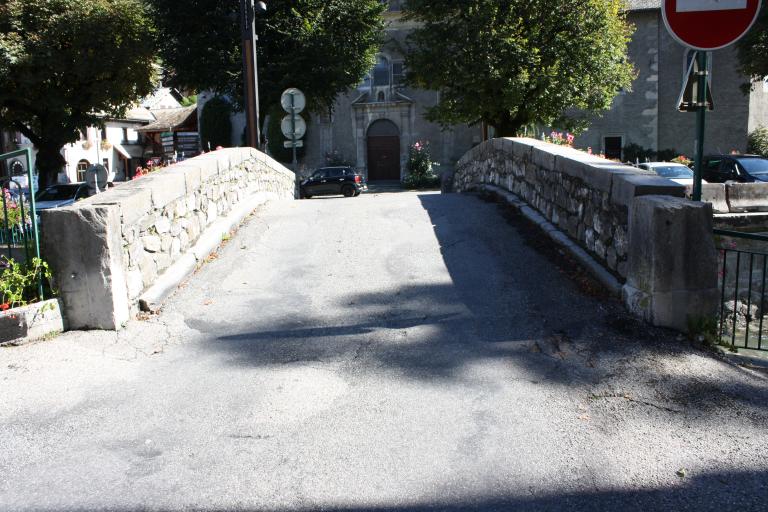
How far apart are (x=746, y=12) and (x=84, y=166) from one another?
3795 centimetres

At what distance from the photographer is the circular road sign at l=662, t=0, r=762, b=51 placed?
181 inches

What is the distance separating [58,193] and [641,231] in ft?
59.9

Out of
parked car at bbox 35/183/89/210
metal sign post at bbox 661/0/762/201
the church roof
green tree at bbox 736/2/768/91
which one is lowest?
parked car at bbox 35/183/89/210

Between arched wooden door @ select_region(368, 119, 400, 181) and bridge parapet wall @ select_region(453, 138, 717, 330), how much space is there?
28287 millimetres

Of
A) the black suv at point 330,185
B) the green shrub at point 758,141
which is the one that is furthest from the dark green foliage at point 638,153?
the black suv at point 330,185

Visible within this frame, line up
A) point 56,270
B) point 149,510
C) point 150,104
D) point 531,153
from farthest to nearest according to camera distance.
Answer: point 150,104
point 531,153
point 56,270
point 149,510

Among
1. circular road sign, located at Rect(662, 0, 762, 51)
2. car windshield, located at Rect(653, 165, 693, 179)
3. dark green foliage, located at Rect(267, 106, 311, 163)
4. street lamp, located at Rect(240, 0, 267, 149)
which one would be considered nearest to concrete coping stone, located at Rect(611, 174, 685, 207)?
circular road sign, located at Rect(662, 0, 762, 51)

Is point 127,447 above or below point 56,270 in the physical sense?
below

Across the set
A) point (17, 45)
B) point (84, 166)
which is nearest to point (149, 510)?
point (17, 45)

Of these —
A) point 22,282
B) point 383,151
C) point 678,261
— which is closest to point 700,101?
point 678,261

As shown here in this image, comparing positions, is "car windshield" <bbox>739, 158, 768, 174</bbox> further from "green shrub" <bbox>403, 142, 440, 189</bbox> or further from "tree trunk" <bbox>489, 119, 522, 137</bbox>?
"green shrub" <bbox>403, 142, 440, 189</bbox>

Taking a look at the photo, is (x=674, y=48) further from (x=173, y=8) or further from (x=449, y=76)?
(x=173, y=8)

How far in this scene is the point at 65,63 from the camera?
20.3m

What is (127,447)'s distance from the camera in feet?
11.2
